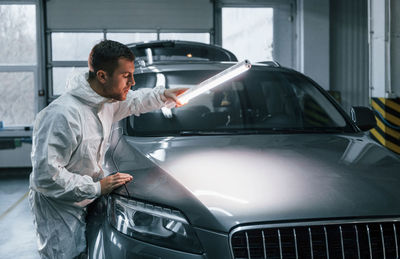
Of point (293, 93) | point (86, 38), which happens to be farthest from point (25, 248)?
point (86, 38)

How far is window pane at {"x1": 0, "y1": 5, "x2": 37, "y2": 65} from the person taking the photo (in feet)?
29.7

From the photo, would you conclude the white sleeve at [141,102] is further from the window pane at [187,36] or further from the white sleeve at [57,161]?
the window pane at [187,36]

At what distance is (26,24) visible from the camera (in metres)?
9.20

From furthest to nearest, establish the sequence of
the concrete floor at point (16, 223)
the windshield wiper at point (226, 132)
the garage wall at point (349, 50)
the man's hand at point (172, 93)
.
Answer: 1. the garage wall at point (349, 50)
2. the concrete floor at point (16, 223)
3. the windshield wiper at point (226, 132)
4. the man's hand at point (172, 93)

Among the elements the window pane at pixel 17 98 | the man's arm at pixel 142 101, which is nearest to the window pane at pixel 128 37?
the window pane at pixel 17 98

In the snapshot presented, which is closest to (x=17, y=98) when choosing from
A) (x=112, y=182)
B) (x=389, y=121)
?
(x=389, y=121)

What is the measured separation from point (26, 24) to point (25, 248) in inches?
243

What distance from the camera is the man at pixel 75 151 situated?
1941 mm

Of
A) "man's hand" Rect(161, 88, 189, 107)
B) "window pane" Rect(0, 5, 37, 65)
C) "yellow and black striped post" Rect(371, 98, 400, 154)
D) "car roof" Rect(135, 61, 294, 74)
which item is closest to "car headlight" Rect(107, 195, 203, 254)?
"man's hand" Rect(161, 88, 189, 107)

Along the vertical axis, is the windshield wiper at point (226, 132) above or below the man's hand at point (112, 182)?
above

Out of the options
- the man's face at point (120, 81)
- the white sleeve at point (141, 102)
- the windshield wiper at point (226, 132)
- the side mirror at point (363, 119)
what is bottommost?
the windshield wiper at point (226, 132)

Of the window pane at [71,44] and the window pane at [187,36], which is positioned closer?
the window pane at [71,44]

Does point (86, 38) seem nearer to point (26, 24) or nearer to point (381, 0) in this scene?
point (26, 24)

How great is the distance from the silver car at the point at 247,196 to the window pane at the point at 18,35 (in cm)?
730
